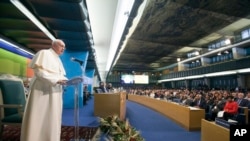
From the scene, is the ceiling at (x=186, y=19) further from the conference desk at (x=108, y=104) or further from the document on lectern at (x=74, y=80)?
the document on lectern at (x=74, y=80)

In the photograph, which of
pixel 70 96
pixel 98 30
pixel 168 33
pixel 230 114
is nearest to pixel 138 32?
pixel 168 33

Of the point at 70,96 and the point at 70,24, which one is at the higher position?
the point at 70,24

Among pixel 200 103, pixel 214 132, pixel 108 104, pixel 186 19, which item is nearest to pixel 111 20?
pixel 108 104

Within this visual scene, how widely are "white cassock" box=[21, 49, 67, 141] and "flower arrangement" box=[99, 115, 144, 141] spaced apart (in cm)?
61

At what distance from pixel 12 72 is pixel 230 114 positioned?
8829 mm

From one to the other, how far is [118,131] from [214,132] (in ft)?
5.38

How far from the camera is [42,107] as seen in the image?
281 cm

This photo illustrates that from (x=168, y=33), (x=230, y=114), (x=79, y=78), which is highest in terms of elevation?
(x=168, y=33)

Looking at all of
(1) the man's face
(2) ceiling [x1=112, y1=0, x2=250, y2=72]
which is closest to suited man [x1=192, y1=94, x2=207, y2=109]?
(2) ceiling [x1=112, y1=0, x2=250, y2=72]

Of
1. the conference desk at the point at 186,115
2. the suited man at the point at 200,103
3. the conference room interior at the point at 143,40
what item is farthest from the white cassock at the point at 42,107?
the suited man at the point at 200,103

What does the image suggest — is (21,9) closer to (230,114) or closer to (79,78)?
(79,78)

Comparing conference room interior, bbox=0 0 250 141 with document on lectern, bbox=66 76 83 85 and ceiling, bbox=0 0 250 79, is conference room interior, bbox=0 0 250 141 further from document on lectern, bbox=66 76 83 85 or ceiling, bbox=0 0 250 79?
document on lectern, bbox=66 76 83 85

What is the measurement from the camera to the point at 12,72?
33.9 ft

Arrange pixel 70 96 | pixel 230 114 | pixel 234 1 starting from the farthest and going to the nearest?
pixel 70 96, pixel 234 1, pixel 230 114
